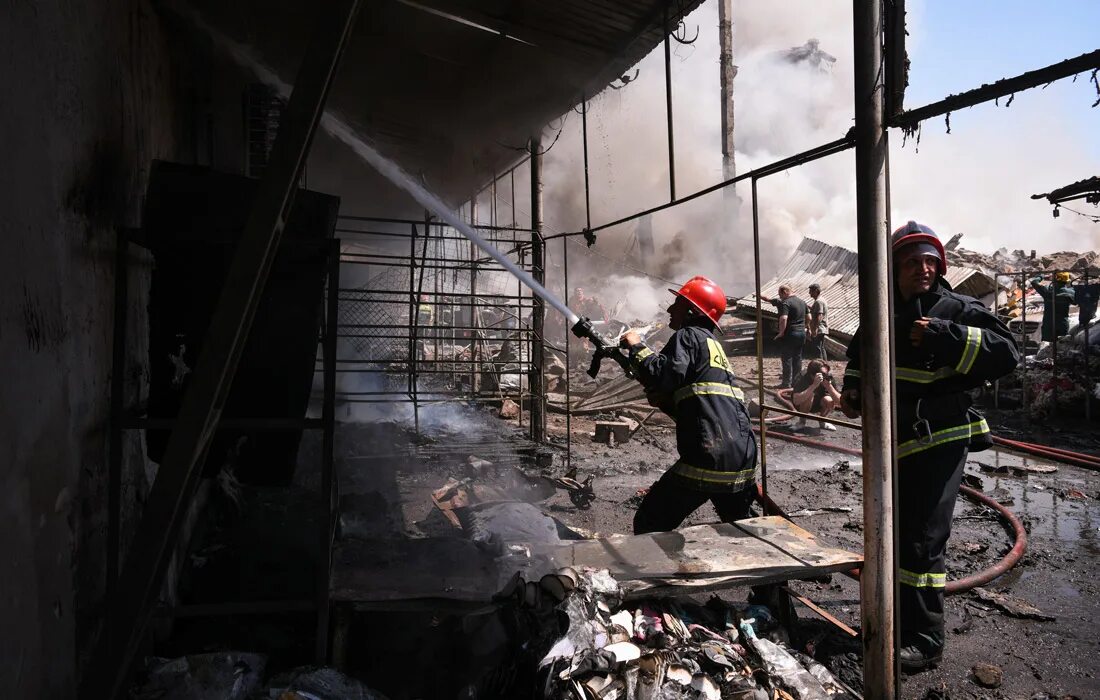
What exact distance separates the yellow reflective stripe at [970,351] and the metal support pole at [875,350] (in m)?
0.68

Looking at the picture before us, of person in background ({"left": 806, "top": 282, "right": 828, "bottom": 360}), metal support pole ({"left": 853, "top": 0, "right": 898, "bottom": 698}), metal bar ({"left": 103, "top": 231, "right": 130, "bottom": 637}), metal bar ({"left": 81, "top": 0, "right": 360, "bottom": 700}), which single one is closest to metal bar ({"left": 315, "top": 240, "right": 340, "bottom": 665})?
metal bar ({"left": 103, "top": 231, "right": 130, "bottom": 637})

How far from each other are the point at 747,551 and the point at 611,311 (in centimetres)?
2244

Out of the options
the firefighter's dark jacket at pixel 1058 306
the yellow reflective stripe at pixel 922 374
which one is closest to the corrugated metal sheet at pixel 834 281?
the firefighter's dark jacket at pixel 1058 306

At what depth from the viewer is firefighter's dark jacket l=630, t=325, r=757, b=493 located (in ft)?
11.3

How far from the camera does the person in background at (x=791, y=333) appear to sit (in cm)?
1071

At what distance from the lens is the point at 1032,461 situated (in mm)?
7371

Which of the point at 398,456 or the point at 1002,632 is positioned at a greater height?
the point at 398,456

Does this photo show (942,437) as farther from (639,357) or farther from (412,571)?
(412,571)

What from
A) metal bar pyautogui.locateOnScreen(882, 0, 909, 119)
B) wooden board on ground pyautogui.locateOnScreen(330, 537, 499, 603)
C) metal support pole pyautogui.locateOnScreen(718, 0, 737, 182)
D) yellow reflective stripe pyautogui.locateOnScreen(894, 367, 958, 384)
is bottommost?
wooden board on ground pyautogui.locateOnScreen(330, 537, 499, 603)

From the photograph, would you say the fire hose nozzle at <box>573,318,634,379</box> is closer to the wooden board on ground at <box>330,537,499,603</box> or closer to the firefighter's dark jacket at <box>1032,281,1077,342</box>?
the wooden board on ground at <box>330,537,499,603</box>

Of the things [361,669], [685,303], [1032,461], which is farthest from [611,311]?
[361,669]

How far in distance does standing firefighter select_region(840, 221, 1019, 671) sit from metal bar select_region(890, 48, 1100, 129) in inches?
36.8

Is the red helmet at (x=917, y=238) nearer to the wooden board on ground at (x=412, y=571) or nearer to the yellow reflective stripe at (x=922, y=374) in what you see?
the yellow reflective stripe at (x=922, y=374)

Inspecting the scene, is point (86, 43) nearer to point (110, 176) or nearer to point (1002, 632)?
point (110, 176)
